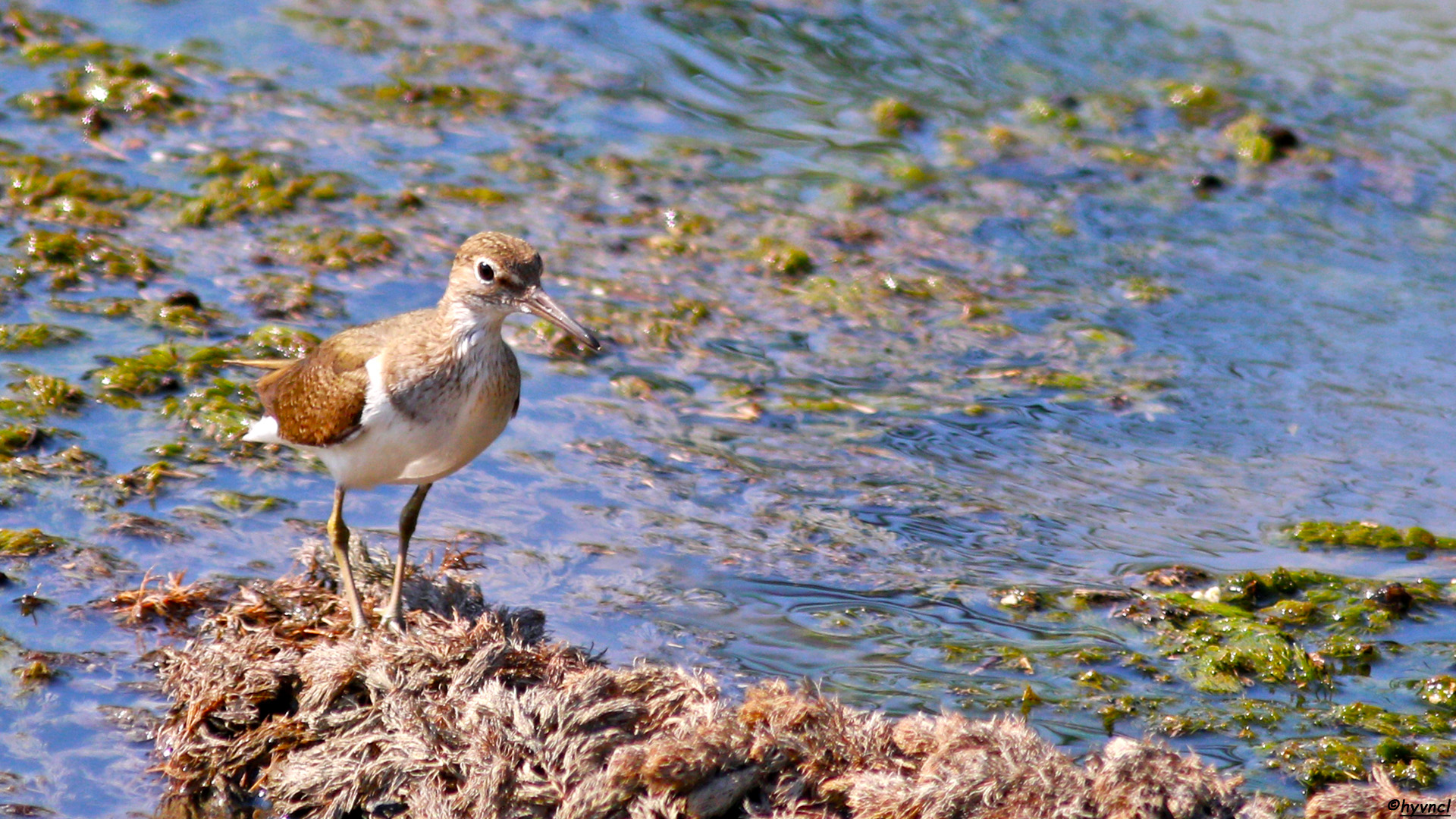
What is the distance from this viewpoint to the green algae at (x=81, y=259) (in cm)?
702

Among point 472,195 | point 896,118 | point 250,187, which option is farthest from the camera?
point 896,118

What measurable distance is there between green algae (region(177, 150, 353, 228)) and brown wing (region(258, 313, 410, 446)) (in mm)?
2823

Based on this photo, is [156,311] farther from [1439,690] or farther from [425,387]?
[1439,690]

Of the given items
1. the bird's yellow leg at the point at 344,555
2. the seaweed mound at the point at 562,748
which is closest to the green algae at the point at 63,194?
the bird's yellow leg at the point at 344,555

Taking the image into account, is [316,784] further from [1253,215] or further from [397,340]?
[1253,215]

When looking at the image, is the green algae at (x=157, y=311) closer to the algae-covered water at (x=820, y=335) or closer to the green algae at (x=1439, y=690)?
the algae-covered water at (x=820, y=335)

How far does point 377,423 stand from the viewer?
15.0 ft

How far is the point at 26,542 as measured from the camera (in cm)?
523

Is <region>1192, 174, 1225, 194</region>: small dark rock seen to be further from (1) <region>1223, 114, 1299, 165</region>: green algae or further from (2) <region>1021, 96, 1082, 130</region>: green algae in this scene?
(2) <region>1021, 96, 1082, 130</region>: green algae

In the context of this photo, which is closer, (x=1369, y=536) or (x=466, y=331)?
(x=466, y=331)

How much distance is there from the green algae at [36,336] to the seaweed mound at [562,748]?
8.12 feet

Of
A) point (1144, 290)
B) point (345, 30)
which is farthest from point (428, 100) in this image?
point (1144, 290)

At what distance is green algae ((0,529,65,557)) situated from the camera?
519 cm

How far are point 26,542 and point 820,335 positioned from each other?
3614 millimetres
